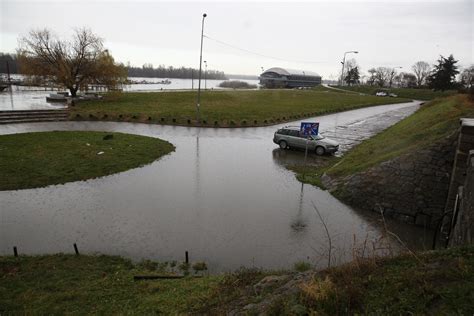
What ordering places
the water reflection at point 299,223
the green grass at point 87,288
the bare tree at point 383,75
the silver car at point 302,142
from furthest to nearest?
1. the bare tree at point 383,75
2. the silver car at point 302,142
3. the water reflection at point 299,223
4. the green grass at point 87,288

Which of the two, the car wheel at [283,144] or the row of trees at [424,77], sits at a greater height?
the row of trees at [424,77]

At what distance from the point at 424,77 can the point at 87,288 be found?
13217 cm

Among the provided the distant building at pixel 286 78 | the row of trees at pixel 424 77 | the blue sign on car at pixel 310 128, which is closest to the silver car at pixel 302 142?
the blue sign on car at pixel 310 128

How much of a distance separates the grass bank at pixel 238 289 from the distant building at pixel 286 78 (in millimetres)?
109658

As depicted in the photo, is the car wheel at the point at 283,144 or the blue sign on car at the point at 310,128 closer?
the blue sign on car at the point at 310,128

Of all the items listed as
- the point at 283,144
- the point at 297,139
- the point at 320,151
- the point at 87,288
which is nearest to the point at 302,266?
the point at 87,288

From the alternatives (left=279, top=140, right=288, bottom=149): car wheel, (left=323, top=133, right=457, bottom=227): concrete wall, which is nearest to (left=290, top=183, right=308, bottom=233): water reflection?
(left=323, top=133, right=457, bottom=227): concrete wall

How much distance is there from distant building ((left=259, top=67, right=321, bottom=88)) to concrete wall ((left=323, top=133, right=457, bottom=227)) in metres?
103

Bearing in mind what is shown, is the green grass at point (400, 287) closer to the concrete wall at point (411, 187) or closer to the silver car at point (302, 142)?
the concrete wall at point (411, 187)

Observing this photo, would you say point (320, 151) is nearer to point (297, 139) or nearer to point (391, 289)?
point (297, 139)

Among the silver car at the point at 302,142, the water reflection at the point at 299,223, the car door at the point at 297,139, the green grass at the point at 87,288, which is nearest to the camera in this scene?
the green grass at the point at 87,288

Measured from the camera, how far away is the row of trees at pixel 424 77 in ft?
197

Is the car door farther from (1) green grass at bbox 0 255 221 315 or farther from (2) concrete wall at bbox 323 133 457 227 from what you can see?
(1) green grass at bbox 0 255 221 315

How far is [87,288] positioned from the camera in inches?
245
